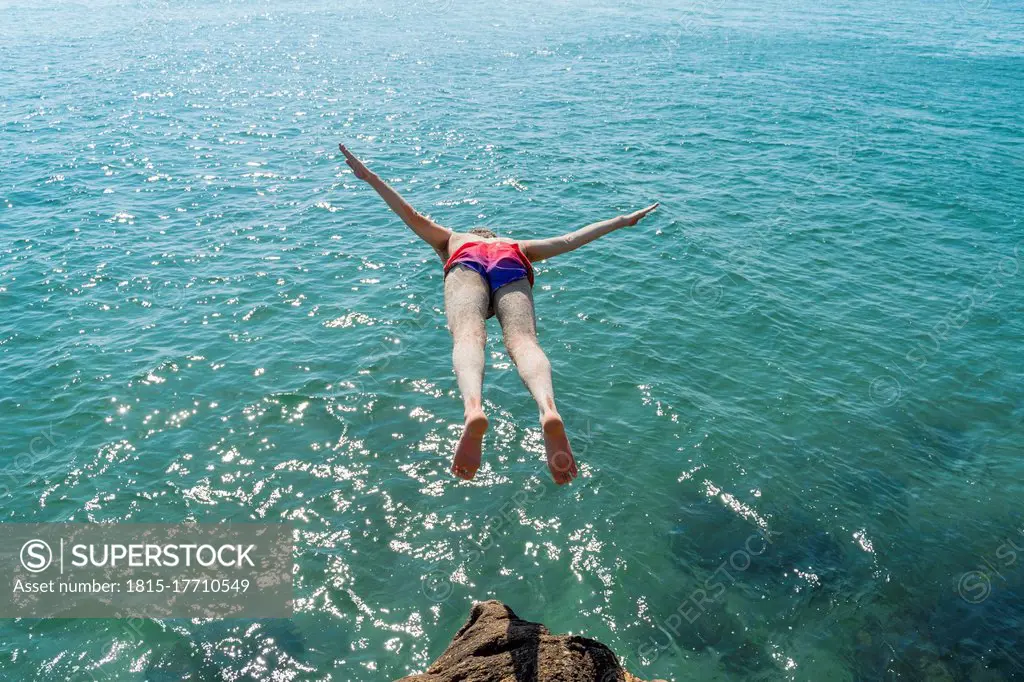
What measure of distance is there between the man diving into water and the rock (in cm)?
171

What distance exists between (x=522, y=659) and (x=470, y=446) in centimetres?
225

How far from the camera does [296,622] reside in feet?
41.8

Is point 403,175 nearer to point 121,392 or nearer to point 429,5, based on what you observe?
point 121,392

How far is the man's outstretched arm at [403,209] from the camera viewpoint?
9000 millimetres

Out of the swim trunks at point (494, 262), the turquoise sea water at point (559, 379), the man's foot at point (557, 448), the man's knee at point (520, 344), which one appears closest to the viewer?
the man's foot at point (557, 448)

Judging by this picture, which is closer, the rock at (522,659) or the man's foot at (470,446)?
the man's foot at (470,446)

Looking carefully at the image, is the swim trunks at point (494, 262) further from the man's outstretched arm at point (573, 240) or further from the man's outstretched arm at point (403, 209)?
the man's outstretched arm at point (403, 209)

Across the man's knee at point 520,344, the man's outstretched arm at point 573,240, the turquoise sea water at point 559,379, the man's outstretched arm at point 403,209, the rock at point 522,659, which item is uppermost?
the man's outstretched arm at point 403,209

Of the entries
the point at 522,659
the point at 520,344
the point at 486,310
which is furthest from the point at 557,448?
the point at 486,310

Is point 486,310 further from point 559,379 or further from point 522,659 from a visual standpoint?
point 559,379

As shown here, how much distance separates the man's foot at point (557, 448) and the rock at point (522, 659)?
1727 millimetres

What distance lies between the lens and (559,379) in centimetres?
1903

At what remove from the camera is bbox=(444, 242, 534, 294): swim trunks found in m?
8.73

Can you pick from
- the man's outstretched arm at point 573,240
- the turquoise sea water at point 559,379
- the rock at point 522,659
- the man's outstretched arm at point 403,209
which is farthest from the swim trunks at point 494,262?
the turquoise sea water at point 559,379
